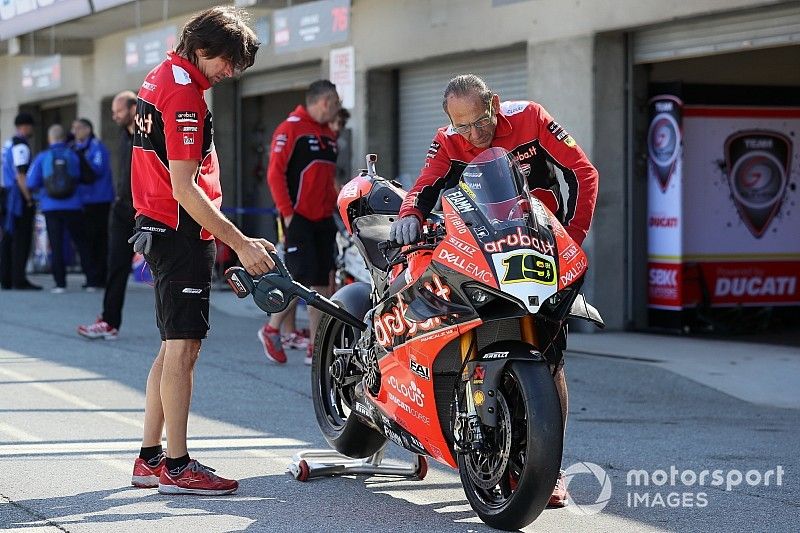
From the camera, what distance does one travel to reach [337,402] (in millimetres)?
6809

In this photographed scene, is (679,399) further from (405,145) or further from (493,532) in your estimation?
(405,145)

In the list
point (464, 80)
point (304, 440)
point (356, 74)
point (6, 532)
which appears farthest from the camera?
point (356, 74)

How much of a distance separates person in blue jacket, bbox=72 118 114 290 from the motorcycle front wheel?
1314 cm

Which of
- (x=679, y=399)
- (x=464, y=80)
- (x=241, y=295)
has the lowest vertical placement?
(x=679, y=399)

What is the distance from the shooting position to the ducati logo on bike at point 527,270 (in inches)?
203

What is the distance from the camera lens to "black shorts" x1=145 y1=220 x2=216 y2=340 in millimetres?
6059

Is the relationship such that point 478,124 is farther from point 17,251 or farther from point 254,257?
point 17,251

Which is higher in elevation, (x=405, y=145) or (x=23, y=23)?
(x=23, y=23)

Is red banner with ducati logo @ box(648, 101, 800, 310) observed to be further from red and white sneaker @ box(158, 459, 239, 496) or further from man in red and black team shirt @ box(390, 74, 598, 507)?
red and white sneaker @ box(158, 459, 239, 496)

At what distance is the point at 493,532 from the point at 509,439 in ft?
1.17

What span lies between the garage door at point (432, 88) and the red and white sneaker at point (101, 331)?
474cm

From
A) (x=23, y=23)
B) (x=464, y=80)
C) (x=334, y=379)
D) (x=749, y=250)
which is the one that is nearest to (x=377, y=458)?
(x=334, y=379)

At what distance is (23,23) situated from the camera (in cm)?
2111

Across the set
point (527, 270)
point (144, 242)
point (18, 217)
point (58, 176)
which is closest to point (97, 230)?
point (18, 217)
